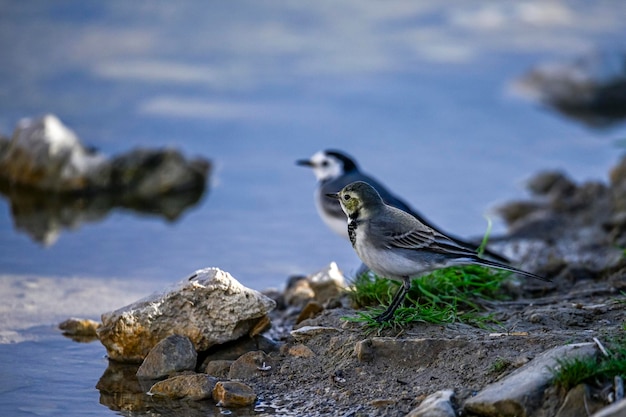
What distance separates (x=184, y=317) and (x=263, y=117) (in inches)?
277

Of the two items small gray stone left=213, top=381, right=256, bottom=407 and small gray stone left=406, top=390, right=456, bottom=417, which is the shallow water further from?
small gray stone left=406, top=390, right=456, bottom=417

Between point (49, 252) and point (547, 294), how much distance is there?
169 inches

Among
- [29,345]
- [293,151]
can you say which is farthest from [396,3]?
[29,345]

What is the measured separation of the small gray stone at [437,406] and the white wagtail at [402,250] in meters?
1.10

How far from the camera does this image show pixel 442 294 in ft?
22.3

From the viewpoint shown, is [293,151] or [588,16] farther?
[588,16]

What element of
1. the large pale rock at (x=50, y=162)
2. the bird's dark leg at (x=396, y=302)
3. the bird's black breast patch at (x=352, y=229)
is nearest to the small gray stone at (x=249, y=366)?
the bird's dark leg at (x=396, y=302)

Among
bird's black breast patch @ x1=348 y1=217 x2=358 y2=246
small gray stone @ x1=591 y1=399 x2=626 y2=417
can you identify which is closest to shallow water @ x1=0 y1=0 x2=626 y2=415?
bird's black breast patch @ x1=348 y1=217 x2=358 y2=246

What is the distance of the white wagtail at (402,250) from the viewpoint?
6.15 m

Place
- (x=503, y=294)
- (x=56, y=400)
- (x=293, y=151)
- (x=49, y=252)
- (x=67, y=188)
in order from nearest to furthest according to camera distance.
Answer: (x=56, y=400)
(x=503, y=294)
(x=49, y=252)
(x=67, y=188)
(x=293, y=151)

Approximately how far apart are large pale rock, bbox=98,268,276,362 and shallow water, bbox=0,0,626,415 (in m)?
0.28

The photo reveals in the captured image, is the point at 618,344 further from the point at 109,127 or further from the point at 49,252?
the point at 109,127

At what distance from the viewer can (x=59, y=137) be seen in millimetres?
10906

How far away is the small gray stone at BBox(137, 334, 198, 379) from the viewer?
602 cm
